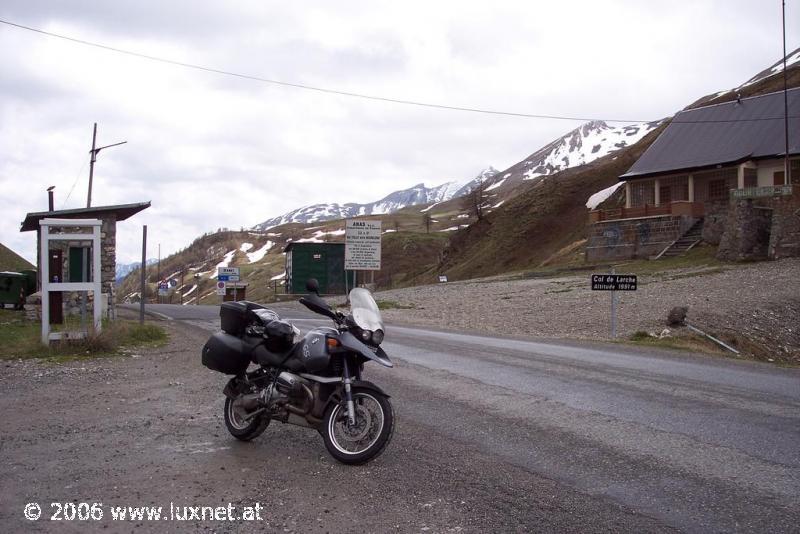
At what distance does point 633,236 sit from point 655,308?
2281cm

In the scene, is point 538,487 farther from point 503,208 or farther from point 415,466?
point 503,208

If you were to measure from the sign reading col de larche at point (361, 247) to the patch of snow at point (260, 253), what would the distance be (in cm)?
10593

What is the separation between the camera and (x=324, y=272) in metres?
57.3

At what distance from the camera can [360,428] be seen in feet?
19.5

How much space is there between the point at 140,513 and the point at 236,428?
197 cm

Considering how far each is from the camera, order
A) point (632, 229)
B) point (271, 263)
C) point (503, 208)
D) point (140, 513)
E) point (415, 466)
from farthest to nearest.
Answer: point (271, 263) → point (503, 208) → point (632, 229) → point (415, 466) → point (140, 513)

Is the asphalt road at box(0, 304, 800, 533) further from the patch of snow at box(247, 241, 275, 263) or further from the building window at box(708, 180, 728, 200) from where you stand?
the patch of snow at box(247, 241, 275, 263)

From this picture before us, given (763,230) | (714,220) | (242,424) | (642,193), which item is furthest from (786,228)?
(242,424)

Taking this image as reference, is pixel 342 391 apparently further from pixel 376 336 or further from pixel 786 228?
pixel 786 228

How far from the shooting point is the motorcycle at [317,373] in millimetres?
5898

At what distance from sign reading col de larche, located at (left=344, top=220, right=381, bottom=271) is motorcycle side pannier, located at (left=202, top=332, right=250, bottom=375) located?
2745cm

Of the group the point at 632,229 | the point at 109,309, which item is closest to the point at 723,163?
the point at 632,229

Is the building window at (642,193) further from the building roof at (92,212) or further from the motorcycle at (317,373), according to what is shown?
the motorcycle at (317,373)

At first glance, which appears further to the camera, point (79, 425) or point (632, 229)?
point (632, 229)
